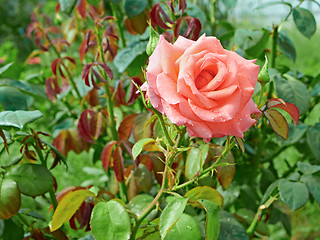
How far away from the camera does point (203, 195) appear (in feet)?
2.09

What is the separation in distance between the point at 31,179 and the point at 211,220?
33cm

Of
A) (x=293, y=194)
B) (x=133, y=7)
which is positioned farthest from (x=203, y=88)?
(x=133, y=7)

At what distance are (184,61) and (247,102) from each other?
89mm

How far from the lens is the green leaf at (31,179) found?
694 millimetres

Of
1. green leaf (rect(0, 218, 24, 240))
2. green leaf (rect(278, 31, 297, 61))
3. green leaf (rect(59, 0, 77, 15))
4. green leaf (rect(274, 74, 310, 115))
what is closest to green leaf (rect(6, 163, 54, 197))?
green leaf (rect(0, 218, 24, 240))

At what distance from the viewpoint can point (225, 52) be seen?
489 millimetres

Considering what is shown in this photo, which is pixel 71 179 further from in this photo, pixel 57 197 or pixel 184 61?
pixel 184 61

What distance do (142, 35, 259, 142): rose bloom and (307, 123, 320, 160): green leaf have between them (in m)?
0.49

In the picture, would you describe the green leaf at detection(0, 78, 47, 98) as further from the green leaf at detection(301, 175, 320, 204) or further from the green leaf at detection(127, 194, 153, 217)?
the green leaf at detection(301, 175, 320, 204)

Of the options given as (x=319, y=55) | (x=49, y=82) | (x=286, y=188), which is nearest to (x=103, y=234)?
(x=286, y=188)

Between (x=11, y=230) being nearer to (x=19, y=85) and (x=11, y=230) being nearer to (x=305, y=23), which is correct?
(x=19, y=85)

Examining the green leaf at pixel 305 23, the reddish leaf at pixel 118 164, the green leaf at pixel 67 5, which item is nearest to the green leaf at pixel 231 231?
the reddish leaf at pixel 118 164

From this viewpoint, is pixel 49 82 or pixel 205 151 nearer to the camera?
pixel 205 151

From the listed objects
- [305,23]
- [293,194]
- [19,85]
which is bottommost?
[293,194]
